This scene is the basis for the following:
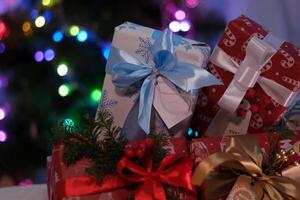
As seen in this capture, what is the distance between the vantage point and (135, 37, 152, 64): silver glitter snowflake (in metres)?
1.00

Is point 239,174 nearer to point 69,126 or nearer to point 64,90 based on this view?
point 69,126

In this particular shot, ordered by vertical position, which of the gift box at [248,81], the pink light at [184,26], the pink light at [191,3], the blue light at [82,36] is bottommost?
the blue light at [82,36]

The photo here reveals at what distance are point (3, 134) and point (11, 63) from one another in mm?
218

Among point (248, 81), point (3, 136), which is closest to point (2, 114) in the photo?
point (3, 136)

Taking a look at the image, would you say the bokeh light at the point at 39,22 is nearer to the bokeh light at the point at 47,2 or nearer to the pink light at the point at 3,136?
the bokeh light at the point at 47,2

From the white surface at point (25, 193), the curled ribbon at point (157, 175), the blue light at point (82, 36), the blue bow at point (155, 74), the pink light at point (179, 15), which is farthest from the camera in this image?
the pink light at point (179, 15)

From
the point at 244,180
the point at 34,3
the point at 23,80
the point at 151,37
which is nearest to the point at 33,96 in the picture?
the point at 23,80

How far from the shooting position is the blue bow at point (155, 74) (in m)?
0.94

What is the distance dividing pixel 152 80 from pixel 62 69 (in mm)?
532

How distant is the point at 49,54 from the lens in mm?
1422

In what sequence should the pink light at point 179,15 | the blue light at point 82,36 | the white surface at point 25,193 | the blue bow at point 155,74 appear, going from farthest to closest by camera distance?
the pink light at point 179,15 → the blue light at point 82,36 → the white surface at point 25,193 → the blue bow at point 155,74

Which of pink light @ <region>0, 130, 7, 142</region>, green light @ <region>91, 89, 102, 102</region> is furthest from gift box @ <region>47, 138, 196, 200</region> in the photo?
pink light @ <region>0, 130, 7, 142</region>

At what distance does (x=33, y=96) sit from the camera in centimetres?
146

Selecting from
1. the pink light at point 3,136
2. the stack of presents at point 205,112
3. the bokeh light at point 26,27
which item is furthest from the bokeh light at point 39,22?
the stack of presents at point 205,112
